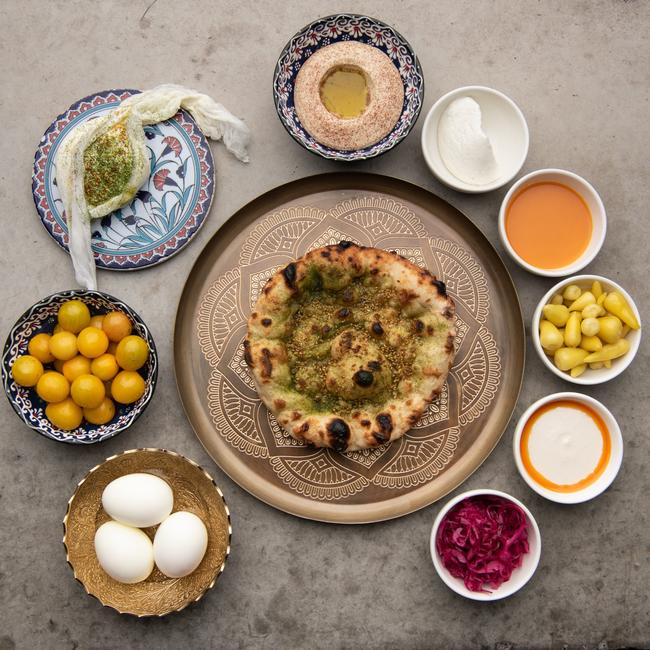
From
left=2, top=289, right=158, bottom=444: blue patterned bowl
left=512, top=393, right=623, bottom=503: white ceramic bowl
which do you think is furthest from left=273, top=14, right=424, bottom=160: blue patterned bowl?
left=512, top=393, right=623, bottom=503: white ceramic bowl

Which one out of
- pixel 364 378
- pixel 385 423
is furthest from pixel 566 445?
pixel 364 378

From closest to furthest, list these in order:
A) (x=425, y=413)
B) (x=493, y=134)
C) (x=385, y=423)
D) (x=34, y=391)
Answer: (x=385, y=423) → (x=34, y=391) → (x=425, y=413) → (x=493, y=134)

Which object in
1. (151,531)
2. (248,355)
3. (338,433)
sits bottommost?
(151,531)

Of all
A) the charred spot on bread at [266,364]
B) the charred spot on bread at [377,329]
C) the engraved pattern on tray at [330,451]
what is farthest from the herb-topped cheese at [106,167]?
the charred spot on bread at [377,329]

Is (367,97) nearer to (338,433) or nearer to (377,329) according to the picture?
(377,329)

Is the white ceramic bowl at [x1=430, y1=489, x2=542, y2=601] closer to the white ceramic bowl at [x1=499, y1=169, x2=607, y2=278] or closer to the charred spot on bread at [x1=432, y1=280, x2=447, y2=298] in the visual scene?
the charred spot on bread at [x1=432, y1=280, x2=447, y2=298]

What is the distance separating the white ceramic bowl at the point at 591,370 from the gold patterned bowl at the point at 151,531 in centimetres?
159

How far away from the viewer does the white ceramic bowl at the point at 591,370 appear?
9.34ft

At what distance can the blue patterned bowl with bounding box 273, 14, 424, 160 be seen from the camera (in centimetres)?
287

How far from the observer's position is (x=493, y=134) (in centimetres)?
304

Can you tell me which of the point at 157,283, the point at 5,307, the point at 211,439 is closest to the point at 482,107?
the point at 157,283

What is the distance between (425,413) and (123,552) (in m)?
1.44

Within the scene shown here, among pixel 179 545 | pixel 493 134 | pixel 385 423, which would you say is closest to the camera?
pixel 179 545

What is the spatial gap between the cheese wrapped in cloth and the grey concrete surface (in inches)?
6.3
